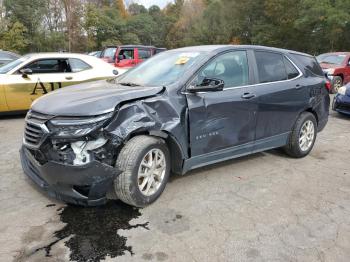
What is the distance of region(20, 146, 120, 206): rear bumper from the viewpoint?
316 cm

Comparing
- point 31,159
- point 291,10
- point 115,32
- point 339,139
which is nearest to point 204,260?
point 31,159

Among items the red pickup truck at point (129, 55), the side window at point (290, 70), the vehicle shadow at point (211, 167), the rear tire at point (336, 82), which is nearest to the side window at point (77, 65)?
the vehicle shadow at point (211, 167)

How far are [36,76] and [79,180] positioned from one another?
5.27 meters

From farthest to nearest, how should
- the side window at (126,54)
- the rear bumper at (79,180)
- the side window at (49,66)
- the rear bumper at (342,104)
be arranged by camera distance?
the side window at (126,54) → the rear bumper at (342,104) → the side window at (49,66) → the rear bumper at (79,180)

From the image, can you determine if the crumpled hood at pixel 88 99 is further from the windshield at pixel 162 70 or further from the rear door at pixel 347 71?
the rear door at pixel 347 71

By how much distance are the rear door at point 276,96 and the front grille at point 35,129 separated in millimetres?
2544

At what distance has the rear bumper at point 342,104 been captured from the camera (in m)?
8.58

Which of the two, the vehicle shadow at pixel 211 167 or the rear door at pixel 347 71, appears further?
the rear door at pixel 347 71

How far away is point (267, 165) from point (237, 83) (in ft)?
4.57

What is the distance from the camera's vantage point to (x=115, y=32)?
54.5 metres

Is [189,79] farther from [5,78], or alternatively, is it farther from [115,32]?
[115,32]

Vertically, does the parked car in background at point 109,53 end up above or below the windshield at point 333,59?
above

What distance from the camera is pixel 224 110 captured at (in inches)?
163

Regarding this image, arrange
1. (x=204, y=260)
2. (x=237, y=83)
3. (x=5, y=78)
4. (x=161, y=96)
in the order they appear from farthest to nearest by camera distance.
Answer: (x=5, y=78) < (x=237, y=83) < (x=161, y=96) < (x=204, y=260)
